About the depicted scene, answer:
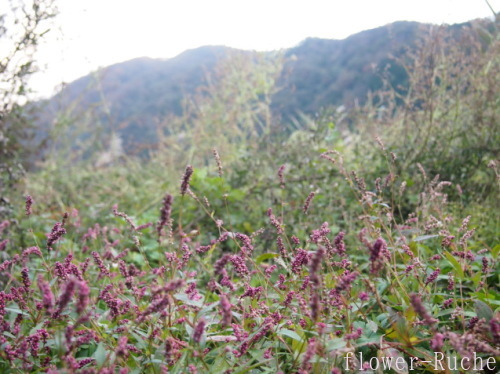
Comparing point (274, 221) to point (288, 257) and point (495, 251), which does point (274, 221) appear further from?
point (495, 251)

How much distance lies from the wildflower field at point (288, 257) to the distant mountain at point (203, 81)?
352 cm

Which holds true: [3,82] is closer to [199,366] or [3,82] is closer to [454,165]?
[199,366]

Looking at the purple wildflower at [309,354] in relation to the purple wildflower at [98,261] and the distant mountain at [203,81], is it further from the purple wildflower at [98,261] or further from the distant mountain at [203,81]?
the distant mountain at [203,81]

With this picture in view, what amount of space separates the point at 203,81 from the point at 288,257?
1758 centimetres

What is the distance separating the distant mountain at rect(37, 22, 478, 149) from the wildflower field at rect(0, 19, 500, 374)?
11.5ft

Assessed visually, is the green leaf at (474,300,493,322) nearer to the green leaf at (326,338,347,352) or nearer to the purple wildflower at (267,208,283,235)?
the green leaf at (326,338,347,352)

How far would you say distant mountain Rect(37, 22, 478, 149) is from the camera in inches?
381

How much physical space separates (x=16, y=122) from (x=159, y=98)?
18.4 meters

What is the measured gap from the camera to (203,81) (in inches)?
729

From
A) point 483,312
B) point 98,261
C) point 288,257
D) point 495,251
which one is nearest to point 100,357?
point 98,261

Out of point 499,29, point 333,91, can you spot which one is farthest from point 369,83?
point 499,29

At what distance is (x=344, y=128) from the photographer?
5.23 m

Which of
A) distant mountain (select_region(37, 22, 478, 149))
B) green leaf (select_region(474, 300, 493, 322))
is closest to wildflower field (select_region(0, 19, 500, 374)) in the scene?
green leaf (select_region(474, 300, 493, 322))

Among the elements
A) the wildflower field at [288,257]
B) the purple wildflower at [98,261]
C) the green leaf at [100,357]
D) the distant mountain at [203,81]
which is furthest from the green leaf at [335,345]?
the distant mountain at [203,81]
